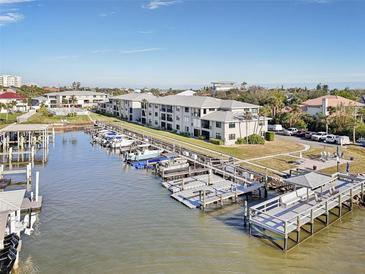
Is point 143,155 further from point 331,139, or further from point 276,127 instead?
point 276,127

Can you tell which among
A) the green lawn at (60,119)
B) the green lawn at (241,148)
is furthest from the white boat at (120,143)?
the green lawn at (60,119)

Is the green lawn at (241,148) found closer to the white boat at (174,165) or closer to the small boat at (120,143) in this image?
the white boat at (174,165)

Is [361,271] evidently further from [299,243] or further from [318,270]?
[299,243]

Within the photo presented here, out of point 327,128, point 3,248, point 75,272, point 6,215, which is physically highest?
point 327,128

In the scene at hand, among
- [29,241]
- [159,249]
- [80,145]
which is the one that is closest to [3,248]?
[29,241]

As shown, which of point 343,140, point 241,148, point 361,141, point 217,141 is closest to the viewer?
point 241,148

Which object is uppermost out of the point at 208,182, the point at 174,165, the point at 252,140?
the point at 252,140

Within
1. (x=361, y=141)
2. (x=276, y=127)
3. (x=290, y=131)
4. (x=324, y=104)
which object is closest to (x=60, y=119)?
(x=276, y=127)
